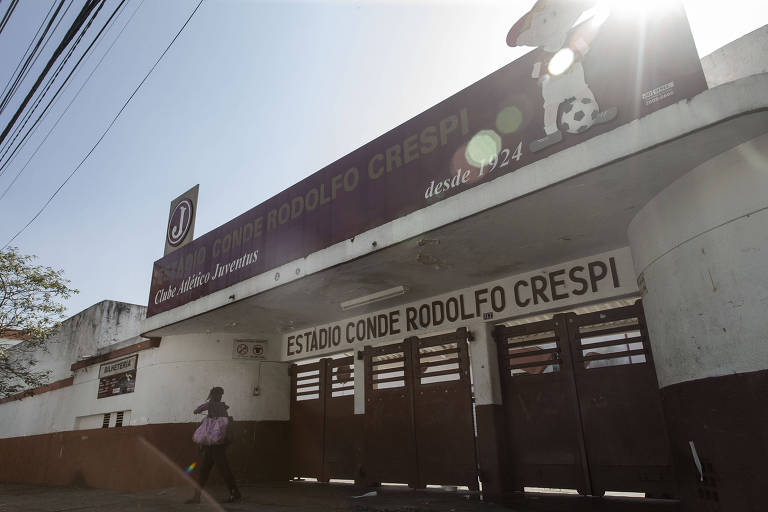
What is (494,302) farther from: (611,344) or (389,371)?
(389,371)

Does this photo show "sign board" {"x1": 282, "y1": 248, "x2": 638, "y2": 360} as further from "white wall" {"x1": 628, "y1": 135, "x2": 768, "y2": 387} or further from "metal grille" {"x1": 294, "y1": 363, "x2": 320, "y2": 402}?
"white wall" {"x1": 628, "y1": 135, "x2": 768, "y2": 387}

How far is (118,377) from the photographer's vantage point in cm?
1263

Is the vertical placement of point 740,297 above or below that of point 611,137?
below

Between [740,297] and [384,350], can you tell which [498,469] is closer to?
[384,350]

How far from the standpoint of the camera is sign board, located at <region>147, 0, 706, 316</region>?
4.93m

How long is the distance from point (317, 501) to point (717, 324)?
19.7ft

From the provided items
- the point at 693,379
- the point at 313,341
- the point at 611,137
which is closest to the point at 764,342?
the point at 693,379

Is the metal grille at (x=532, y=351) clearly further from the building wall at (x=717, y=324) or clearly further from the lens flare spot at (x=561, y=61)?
the lens flare spot at (x=561, y=61)

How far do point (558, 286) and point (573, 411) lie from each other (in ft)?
5.80

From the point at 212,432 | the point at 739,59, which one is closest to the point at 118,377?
the point at 212,432

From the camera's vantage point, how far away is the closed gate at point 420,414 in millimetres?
8133

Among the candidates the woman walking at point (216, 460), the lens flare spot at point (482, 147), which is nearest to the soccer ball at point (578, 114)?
the lens flare spot at point (482, 147)

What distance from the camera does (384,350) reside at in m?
9.52

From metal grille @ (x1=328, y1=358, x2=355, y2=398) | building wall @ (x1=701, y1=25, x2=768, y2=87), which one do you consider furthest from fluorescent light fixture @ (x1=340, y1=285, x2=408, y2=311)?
building wall @ (x1=701, y1=25, x2=768, y2=87)
